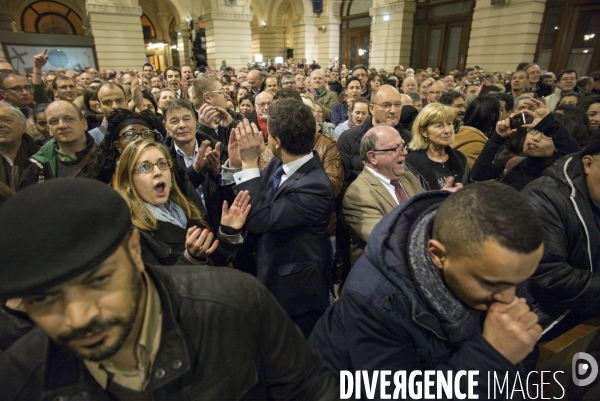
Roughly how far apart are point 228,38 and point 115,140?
19.2 m

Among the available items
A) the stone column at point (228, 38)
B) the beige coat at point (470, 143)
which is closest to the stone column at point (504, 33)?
the beige coat at point (470, 143)

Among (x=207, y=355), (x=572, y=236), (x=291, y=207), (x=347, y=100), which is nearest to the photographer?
(x=207, y=355)

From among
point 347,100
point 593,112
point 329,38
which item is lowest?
point 593,112

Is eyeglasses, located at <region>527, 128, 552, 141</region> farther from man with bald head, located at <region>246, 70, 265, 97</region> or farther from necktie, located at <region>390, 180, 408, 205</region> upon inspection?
man with bald head, located at <region>246, 70, 265, 97</region>

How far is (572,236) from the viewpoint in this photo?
6.06 feet

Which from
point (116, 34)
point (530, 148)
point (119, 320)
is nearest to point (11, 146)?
point (119, 320)

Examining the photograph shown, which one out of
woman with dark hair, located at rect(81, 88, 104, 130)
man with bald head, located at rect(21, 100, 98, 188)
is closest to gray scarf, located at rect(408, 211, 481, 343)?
man with bald head, located at rect(21, 100, 98, 188)

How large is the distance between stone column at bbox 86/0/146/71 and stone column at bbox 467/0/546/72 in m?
16.2

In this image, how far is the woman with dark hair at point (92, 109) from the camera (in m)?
4.45

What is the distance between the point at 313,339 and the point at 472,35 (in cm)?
1558

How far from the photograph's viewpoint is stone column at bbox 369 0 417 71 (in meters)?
15.6

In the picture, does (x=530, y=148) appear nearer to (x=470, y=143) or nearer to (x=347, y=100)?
(x=470, y=143)

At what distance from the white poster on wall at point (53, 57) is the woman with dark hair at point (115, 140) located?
15934 mm

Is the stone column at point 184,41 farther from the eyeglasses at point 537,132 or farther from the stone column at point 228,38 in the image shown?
the eyeglasses at point 537,132
